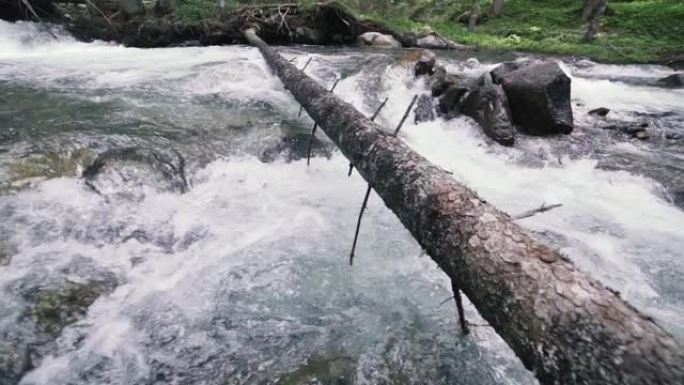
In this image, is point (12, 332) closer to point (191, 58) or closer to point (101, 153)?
point (101, 153)

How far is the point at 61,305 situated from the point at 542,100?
778 centimetres

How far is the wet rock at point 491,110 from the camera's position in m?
7.66

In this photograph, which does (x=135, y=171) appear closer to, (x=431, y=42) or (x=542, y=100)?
(x=542, y=100)

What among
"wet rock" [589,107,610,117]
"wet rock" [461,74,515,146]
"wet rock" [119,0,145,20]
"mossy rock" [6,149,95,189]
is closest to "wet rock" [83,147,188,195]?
"mossy rock" [6,149,95,189]

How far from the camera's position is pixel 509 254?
7.29 feet

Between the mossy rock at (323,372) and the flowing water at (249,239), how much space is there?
0.05ft

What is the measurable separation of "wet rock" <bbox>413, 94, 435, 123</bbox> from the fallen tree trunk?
5.67 m

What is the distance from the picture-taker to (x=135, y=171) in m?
5.37

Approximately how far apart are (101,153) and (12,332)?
3008 mm

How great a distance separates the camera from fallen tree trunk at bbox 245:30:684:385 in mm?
1619

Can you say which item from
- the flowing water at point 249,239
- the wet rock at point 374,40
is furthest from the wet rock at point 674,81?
the wet rock at point 374,40

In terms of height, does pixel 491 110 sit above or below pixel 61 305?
above

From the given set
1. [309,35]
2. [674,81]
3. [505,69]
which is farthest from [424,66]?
[309,35]

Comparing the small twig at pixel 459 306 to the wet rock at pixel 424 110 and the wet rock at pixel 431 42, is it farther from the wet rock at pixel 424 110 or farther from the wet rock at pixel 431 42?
the wet rock at pixel 431 42
